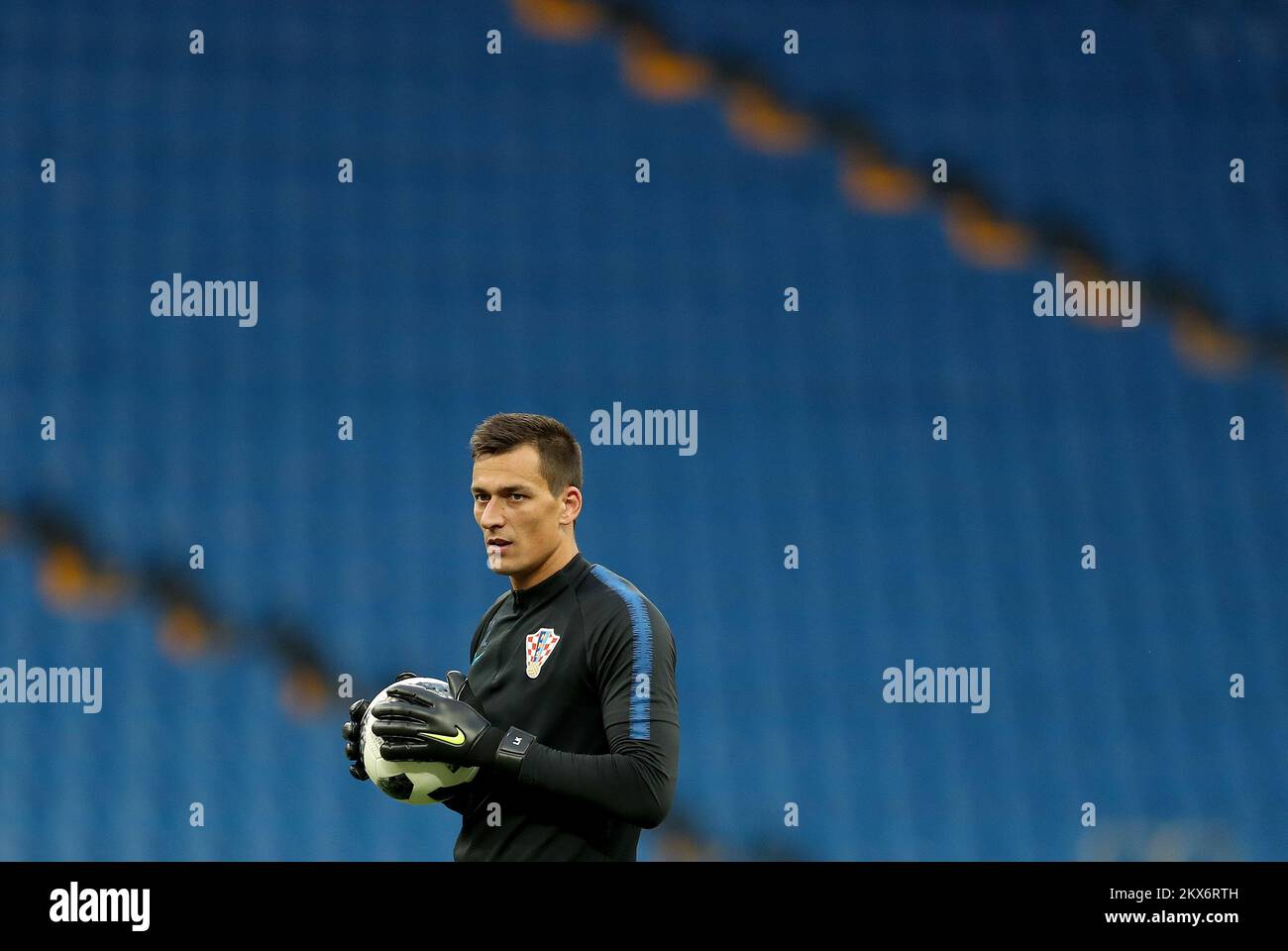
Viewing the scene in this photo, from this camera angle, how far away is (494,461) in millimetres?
2049

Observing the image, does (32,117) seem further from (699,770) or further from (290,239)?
(699,770)

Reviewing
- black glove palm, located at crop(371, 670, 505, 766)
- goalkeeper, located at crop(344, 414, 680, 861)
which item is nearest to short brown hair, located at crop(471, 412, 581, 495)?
goalkeeper, located at crop(344, 414, 680, 861)

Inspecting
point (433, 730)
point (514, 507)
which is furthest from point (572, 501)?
point (433, 730)

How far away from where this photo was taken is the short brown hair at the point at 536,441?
206cm

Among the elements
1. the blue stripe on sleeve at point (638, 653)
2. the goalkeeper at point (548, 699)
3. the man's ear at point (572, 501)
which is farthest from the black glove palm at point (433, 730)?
the man's ear at point (572, 501)

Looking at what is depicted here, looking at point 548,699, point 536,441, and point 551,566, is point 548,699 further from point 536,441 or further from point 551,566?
point 536,441

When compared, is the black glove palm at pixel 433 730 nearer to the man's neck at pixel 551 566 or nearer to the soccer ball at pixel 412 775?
the soccer ball at pixel 412 775

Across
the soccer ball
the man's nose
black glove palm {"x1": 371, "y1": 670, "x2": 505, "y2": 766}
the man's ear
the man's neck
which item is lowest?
the soccer ball

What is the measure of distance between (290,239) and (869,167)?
225cm

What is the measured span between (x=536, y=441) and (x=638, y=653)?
15.5 inches

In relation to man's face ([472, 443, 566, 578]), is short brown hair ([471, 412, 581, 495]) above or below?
above

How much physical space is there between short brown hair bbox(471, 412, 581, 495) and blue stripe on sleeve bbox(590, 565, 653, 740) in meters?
0.18

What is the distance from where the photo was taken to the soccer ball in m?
2.02

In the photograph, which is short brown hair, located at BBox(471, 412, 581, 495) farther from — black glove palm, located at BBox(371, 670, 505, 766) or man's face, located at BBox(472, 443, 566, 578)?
black glove palm, located at BBox(371, 670, 505, 766)
